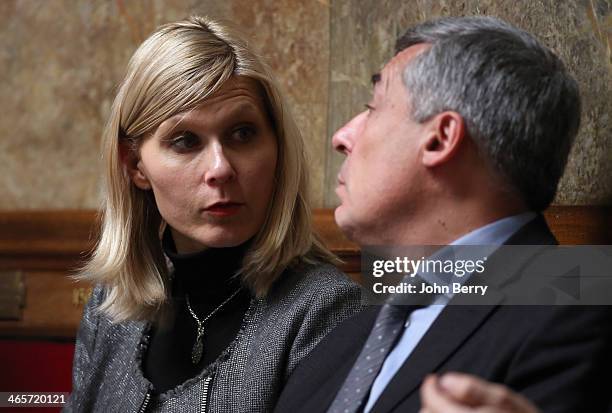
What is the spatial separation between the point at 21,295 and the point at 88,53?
1.03 meters

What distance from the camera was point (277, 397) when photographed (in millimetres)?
2307

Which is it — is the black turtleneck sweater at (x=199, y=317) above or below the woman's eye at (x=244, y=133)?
below

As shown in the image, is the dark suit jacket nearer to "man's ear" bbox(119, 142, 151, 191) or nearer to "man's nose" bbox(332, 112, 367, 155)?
"man's nose" bbox(332, 112, 367, 155)

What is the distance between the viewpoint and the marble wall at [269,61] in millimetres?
2510

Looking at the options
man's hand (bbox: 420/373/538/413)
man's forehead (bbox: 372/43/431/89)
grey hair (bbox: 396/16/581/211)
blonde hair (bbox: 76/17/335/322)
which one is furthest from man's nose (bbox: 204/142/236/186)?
man's hand (bbox: 420/373/538/413)

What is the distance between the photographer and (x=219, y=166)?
92.6 inches

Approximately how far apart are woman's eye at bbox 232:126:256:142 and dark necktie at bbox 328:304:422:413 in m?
0.72

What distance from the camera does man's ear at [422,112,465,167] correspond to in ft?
5.71

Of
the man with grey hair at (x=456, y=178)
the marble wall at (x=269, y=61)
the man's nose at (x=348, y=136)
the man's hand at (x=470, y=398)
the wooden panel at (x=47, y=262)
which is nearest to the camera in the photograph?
the man's hand at (x=470, y=398)

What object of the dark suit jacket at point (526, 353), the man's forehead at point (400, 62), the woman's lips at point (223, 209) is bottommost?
the woman's lips at point (223, 209)

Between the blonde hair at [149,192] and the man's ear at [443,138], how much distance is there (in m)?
0.73

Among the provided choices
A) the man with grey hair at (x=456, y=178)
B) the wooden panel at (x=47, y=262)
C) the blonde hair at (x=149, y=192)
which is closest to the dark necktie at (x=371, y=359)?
the man with grey hair at (x=456, y=178)

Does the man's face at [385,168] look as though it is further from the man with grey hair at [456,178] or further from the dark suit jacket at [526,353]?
the dark suit jacket at [526,353]

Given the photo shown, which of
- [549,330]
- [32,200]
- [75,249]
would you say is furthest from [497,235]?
[32,200]
